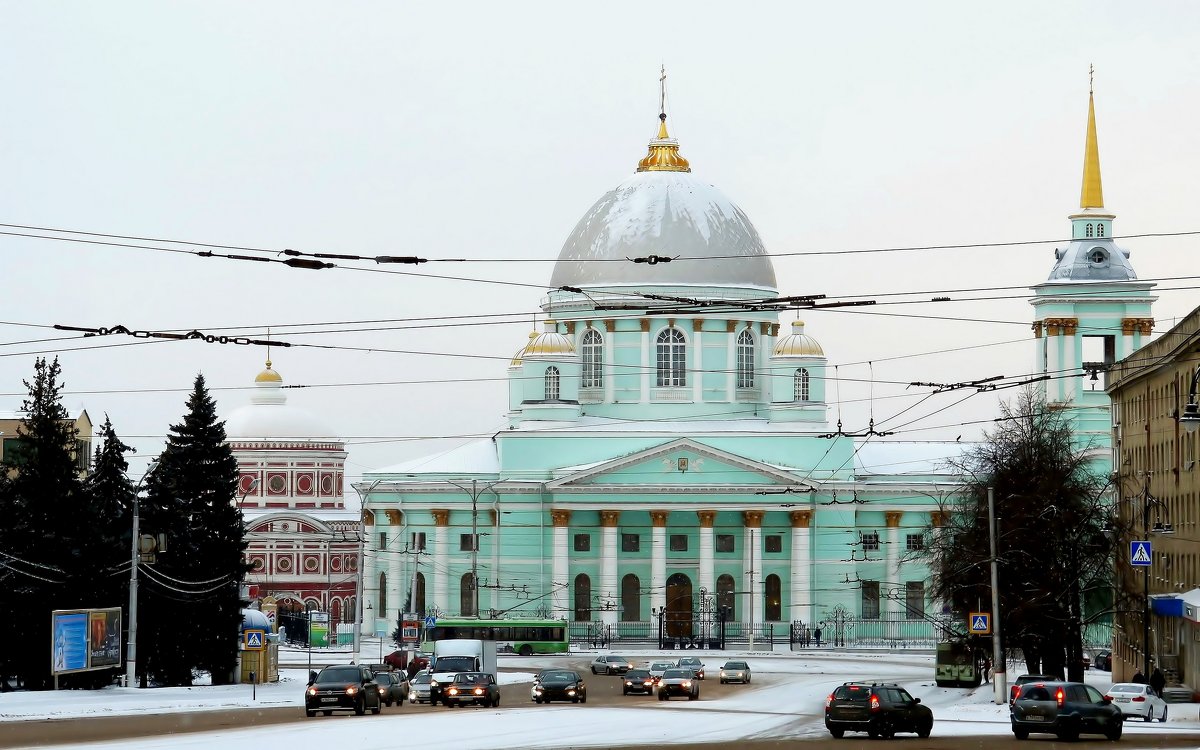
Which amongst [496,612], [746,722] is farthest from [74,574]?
[496,612]

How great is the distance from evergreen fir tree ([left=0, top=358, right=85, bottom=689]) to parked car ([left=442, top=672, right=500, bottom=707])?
394 inches

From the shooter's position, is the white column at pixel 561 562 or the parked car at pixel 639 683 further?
the white column at pixel 561 562

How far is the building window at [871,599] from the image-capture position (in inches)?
4651

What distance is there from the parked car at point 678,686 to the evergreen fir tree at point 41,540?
1464 cm

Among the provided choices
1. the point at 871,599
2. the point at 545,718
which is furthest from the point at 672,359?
the point at 545,718

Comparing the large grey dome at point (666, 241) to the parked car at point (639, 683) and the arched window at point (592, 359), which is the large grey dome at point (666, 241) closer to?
the arched window at point (592, 359)

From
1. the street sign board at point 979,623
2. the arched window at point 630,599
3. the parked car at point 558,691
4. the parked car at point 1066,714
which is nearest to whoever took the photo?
the parked car at point 1066,714

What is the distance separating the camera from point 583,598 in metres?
119

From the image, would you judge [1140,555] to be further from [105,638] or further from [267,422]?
[267,422]

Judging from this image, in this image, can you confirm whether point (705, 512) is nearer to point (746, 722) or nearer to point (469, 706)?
point (469, 706)

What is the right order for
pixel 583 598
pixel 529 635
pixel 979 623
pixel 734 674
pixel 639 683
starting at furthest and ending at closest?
pixel 583 598 < pixel 529 635 < pixel 734 674 < pixel 639 683 < pixel 979 623

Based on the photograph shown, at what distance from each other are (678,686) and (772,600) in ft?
180

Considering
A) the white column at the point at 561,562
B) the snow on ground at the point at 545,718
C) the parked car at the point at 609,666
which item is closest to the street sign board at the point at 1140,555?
the snow on ground at the point at 545,718

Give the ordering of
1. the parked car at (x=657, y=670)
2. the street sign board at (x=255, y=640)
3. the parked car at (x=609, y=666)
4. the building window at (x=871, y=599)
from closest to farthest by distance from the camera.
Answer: the street sign board at (x=255, y=640) → the parked car at (x=657, y=670) → the parked car at (x=609, y=666) → the building window at (x=871, y=599)
